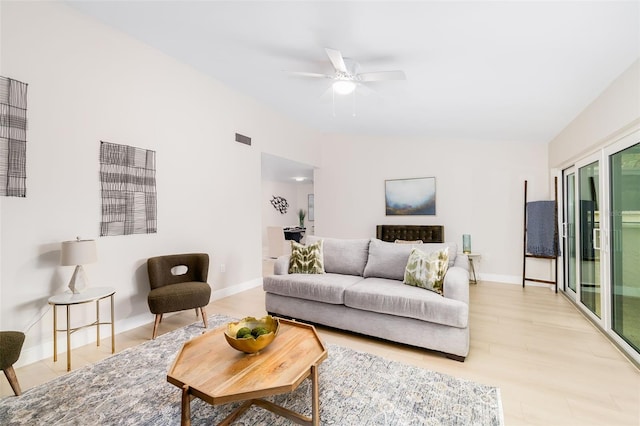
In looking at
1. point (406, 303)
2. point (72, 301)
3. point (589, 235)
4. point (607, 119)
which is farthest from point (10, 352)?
point (589, 235)

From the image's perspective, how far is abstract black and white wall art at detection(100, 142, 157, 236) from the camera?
289 centimetres

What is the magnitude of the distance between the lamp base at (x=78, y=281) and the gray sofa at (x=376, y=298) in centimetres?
170

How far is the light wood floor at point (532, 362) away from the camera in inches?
70.3

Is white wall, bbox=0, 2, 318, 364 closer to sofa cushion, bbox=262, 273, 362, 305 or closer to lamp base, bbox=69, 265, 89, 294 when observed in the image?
lamp base, bbox=69, 265, 89, 294

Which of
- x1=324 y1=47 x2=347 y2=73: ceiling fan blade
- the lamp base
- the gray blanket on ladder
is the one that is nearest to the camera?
x1=324 y1=47 x2=347 y2=73: ceiling fan blade

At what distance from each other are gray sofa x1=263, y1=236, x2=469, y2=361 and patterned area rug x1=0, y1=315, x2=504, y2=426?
357mm

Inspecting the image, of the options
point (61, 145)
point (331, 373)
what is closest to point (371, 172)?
point (331, 373)

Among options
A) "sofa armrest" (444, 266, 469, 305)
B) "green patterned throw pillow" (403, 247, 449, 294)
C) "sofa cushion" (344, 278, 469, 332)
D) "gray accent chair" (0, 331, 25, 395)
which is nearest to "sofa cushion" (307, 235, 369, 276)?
"sofa cushion" (344, 278, 469, 332)

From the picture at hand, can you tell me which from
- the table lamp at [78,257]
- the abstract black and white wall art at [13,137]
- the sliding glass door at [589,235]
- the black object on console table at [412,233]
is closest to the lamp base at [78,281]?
the table lamp at [78,257]

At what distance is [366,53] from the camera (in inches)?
106

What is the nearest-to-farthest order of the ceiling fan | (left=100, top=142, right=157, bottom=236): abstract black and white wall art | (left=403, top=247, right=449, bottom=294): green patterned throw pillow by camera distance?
the ceiling fan → (left=403, top=247, right=449, bottom=294): green patterned throw pillow → (left=100, top=142, right=157, bottom=236): abstract black and white wall art

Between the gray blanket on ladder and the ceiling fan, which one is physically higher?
the ceiling fan

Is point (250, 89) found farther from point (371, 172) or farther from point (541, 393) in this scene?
point (541, 393)

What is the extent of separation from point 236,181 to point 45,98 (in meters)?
2.27
